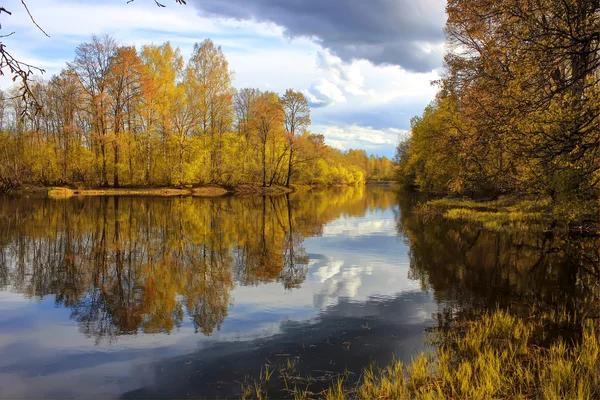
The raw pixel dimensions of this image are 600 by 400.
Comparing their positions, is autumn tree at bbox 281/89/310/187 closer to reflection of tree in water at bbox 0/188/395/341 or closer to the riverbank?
the riverbank

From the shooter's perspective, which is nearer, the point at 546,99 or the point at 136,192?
the point at 546,99

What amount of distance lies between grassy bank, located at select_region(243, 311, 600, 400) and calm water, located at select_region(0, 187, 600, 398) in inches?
20.8

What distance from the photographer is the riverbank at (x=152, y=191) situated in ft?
136

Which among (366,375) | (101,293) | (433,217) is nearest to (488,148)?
(366,375)

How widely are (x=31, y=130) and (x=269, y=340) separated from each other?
2066 inches

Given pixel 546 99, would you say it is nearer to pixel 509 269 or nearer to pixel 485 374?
pixel 485 374

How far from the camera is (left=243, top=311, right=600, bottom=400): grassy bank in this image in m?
4.82

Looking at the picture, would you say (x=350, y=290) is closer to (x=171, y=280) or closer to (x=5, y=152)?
(x=171, y=280)

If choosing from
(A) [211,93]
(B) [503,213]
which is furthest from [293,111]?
(B) [503,213]

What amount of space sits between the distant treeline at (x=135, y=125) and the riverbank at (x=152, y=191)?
111cm

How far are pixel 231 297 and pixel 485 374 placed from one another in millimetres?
6071

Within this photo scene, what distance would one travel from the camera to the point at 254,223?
23078mm

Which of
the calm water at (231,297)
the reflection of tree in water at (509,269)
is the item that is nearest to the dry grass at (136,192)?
the calm water at (231,297)

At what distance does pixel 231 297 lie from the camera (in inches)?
379
